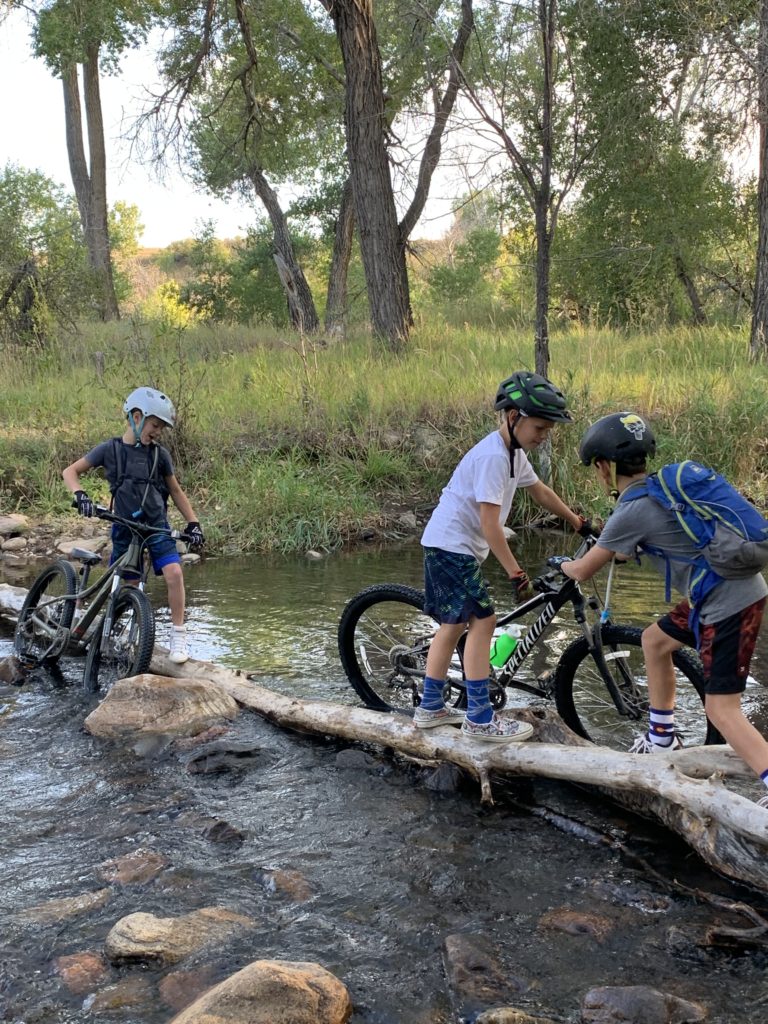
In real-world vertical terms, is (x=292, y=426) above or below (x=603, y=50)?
below

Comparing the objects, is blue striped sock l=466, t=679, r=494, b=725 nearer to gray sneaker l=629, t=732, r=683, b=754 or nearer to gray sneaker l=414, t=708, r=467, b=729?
gray sneaker l=414, t=708, r=467, b=729

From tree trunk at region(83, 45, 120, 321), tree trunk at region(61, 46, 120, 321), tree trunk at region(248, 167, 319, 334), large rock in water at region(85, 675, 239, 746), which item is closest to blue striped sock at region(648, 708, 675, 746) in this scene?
large rock in water at region(85, 675, 239, 746)

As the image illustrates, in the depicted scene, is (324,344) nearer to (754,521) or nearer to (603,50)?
(603,50)

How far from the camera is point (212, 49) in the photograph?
16.6 metres

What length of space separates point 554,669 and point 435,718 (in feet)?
3.23

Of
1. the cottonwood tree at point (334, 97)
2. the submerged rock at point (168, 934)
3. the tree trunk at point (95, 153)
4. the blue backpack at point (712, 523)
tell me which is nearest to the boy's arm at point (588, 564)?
the blue backpack at point (712, 523)

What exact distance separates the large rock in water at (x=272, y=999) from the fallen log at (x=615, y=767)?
1605 mm

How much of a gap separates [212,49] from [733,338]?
1040 centimetres

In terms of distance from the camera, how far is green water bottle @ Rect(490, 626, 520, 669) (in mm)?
5121

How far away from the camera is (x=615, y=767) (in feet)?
13.3

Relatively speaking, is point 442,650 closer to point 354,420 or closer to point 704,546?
point 704,546

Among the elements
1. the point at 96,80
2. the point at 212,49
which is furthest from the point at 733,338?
the point at 96,80

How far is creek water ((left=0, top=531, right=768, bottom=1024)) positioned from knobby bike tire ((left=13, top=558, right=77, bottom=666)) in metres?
0.92

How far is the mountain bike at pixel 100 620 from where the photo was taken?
237 inches
